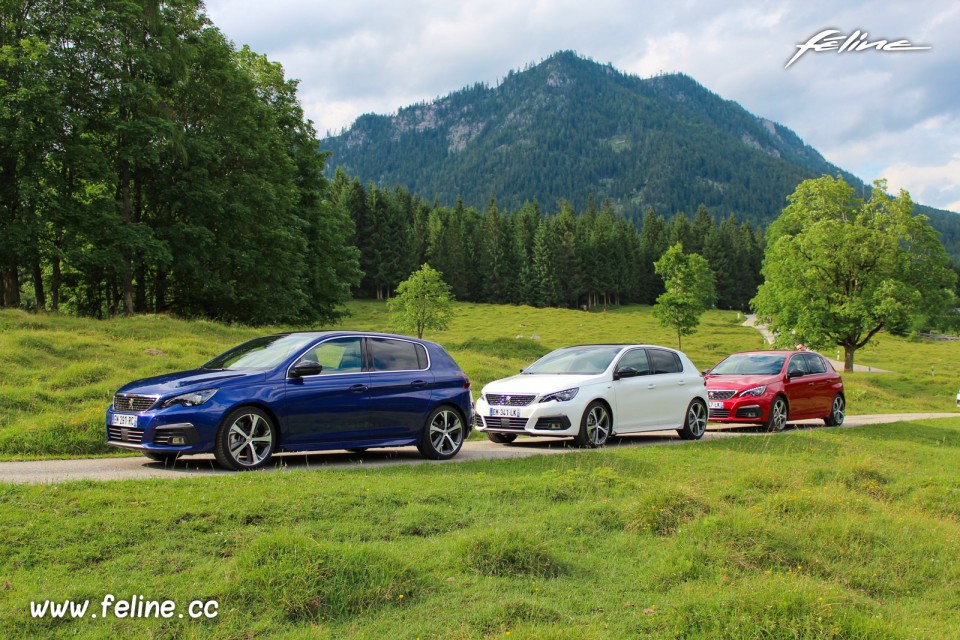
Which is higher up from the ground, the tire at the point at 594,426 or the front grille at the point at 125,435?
the front grille at the point at 125,435

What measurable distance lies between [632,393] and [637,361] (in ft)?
2.40

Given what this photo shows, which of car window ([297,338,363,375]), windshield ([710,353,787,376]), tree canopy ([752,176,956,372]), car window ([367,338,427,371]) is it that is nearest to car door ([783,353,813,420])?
windshield ([710,353,787,376])

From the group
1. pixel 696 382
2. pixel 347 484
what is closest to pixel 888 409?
pixel 696 382

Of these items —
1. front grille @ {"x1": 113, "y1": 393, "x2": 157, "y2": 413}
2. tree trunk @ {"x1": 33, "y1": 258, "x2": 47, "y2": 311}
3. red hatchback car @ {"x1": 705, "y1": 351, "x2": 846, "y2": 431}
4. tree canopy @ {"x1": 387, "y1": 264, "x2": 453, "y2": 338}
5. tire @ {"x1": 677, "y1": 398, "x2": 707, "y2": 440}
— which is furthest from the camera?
tree canopy @ {"x1": 387, "y1": 264, "x2": 453, "y2": 338}

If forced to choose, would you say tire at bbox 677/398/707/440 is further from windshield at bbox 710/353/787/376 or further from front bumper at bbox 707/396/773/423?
windshield at bbox 710/353/787/376

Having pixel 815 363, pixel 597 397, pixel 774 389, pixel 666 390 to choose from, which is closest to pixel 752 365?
pixel 774 389

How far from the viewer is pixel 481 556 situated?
598cm

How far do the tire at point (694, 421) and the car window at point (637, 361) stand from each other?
152 centimetres

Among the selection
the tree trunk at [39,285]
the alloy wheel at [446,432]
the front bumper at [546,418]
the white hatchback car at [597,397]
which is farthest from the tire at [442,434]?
the tree trunk at [39,285]

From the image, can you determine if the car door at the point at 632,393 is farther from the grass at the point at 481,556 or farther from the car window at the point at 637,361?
the grass at the point at 481,556

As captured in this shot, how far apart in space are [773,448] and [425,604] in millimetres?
10041

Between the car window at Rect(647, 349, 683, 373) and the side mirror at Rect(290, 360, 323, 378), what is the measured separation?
23.2ft

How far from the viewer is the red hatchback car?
17.7 meters

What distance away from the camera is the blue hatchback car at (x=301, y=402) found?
29.6 feet
